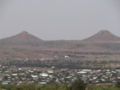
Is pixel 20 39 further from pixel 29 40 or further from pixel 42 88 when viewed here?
pixel 42 88

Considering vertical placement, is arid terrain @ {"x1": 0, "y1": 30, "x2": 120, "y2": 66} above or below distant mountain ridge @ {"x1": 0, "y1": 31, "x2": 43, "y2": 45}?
→ below

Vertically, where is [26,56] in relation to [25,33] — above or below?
below

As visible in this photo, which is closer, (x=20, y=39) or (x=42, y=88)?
(x=42, y=88)

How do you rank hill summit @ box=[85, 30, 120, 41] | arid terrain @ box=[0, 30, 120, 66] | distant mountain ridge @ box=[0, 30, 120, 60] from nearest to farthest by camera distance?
arid terrain @ box=[0, 30, 120, 66]
distant mountain ridge @ box=[0, 30, 120, 60]
hill summit @ box=[85, 30, 120, 41]

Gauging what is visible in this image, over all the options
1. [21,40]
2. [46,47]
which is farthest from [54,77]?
[21,40]

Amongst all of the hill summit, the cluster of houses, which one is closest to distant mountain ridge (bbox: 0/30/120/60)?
the hill summit

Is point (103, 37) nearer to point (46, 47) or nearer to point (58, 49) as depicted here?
point (46, 47)

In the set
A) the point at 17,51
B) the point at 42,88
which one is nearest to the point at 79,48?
the point at 17,51

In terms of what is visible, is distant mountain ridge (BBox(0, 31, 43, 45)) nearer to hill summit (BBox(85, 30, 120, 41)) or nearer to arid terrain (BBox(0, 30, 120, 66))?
arid terrain (BBox(0, 30, 120, 66))

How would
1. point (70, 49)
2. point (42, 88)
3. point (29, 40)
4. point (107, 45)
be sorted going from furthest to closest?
point (29, 40) < point (107, 45) < point (70, 49) < point (42, 88)

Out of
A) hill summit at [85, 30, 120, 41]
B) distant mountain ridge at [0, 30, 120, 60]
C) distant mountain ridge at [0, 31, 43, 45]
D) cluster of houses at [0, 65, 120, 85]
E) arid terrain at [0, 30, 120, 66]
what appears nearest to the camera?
cluster of houses at [0, 65, 120, 85]

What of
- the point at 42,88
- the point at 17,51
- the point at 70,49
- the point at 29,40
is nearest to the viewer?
the point at 42,88
